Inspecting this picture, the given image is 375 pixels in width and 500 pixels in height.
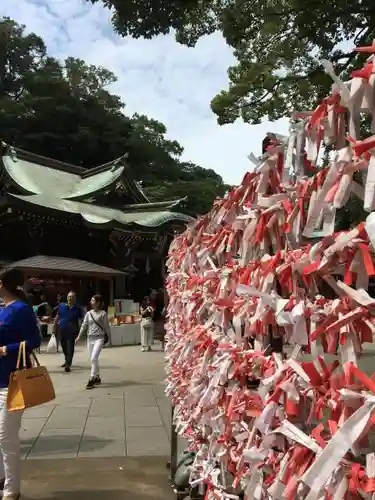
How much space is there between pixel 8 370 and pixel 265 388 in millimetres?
2724

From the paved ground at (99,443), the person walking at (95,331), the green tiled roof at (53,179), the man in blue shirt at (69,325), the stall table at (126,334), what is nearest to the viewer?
the paved ground at (99,443)

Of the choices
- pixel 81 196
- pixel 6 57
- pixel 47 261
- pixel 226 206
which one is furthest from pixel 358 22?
pixel 6 57

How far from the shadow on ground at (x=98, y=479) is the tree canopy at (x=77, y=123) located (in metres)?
27.3

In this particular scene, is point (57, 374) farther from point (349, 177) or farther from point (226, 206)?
point (349, 177)

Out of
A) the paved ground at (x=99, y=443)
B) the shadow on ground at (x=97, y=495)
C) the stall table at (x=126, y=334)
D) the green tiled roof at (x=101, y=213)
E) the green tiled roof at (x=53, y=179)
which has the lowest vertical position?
the shadow on ground at (x=97, y=495)

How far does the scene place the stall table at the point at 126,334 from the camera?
51.5 feet

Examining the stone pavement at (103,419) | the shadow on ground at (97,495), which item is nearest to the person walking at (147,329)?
the stone pavement at (103,419)

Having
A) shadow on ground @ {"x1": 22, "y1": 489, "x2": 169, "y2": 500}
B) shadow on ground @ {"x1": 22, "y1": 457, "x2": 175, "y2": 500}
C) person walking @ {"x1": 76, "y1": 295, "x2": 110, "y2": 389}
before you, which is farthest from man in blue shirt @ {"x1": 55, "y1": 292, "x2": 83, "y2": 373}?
shadow on ground @ {"x1": 22, "y1": 489, "x2": 169, "y2": 500}

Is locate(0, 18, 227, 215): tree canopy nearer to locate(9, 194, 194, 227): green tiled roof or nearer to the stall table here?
locate(9, 194, 194, 227): green tiled roof

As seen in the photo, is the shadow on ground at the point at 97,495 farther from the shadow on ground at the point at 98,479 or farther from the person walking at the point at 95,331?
the person walking at the point at 95,331

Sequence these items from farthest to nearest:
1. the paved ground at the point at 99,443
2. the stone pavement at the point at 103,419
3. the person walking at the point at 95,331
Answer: the person walking at the point at 95,331
the stone pavement at the point at 103,419
the paved ground at the point at 99,443

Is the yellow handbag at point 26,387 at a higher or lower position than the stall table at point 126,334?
higher

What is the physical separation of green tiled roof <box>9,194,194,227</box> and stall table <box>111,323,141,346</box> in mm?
4548

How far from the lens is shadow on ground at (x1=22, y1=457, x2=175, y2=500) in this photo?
13.9 ft
